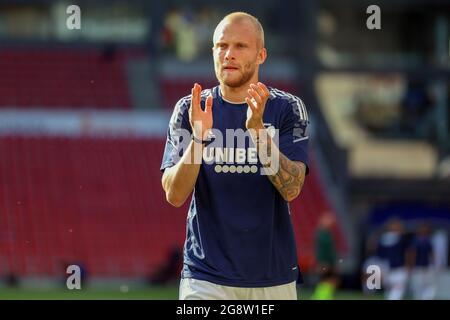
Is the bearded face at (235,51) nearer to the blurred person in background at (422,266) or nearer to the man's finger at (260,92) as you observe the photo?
the man's finger at (260,92)

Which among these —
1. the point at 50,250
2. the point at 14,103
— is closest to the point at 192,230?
the point at 50,250

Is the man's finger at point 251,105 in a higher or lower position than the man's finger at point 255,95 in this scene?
lower

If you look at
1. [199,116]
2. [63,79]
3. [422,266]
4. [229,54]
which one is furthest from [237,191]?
[63,79]

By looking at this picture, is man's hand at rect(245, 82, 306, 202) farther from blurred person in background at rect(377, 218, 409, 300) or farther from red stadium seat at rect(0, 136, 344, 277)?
red stadium seat at rect(0, 136, 344, 277)

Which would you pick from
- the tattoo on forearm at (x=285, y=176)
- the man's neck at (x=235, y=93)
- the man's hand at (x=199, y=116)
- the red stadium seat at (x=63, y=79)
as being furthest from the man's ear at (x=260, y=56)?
the red stadium seat at (x=63, y=79)

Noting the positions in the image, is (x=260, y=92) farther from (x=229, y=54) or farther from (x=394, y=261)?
(x=394, y=261)

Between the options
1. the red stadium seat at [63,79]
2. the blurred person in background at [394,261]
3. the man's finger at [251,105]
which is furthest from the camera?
the red stadium seat at [63,79]

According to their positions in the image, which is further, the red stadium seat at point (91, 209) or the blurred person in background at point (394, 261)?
the red stadium seat at point (91, 209)

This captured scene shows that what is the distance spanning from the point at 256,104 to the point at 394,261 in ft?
65.0

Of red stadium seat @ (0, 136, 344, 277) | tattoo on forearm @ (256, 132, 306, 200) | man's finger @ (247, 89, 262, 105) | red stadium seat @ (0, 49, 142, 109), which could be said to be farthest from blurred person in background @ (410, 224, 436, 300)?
man's finger @ (247, 89, 262, 105)

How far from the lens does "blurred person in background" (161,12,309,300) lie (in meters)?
7.12

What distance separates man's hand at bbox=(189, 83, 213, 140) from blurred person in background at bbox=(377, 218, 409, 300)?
1838 cm

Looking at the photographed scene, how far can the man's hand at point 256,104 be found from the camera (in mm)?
6910

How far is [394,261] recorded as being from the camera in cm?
2634
